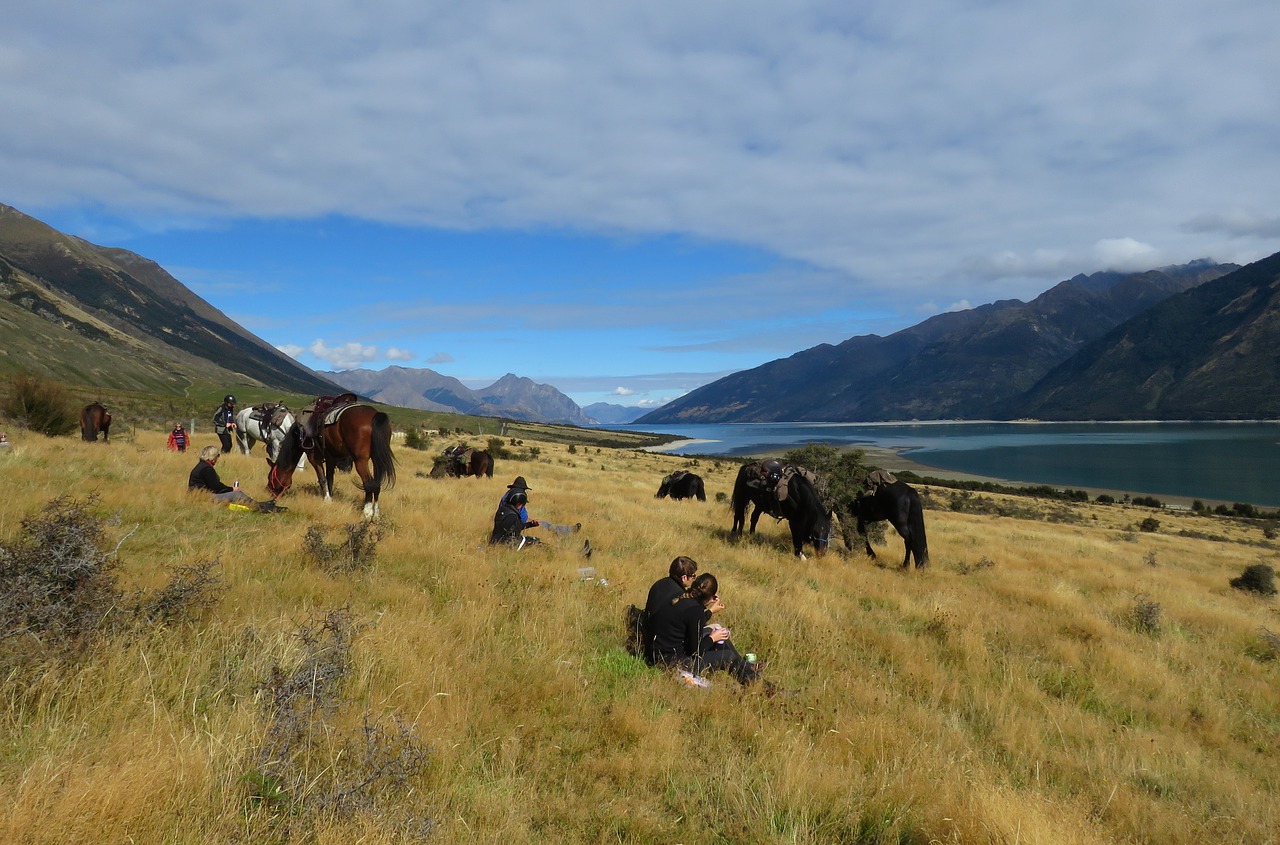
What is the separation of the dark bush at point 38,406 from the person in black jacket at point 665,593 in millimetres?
24111

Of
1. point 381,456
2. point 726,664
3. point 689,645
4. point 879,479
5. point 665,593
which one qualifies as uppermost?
point 381,456

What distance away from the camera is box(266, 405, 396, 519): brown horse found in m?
10.7

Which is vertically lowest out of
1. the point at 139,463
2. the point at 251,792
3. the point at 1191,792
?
the point at 1191,792

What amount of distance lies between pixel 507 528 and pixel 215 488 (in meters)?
5.24

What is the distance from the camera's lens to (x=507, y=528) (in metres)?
9.30

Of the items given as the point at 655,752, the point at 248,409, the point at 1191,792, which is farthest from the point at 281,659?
the point at 248,409

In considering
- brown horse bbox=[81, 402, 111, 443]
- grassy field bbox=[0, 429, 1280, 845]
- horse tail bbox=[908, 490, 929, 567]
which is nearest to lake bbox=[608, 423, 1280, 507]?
horse tail bbox=[908, 490, 929, 567]

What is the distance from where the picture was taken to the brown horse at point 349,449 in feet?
35.2

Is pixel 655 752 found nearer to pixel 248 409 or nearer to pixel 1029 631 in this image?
pixel 1029 631

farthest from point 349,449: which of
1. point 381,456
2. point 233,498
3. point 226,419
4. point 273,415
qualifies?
point 226,419

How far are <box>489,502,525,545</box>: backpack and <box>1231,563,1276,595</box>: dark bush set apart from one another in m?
20.2

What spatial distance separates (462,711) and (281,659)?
4.27 ft

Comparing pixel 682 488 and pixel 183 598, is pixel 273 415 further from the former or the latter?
pixel 682 488

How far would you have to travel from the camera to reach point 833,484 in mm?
14758
